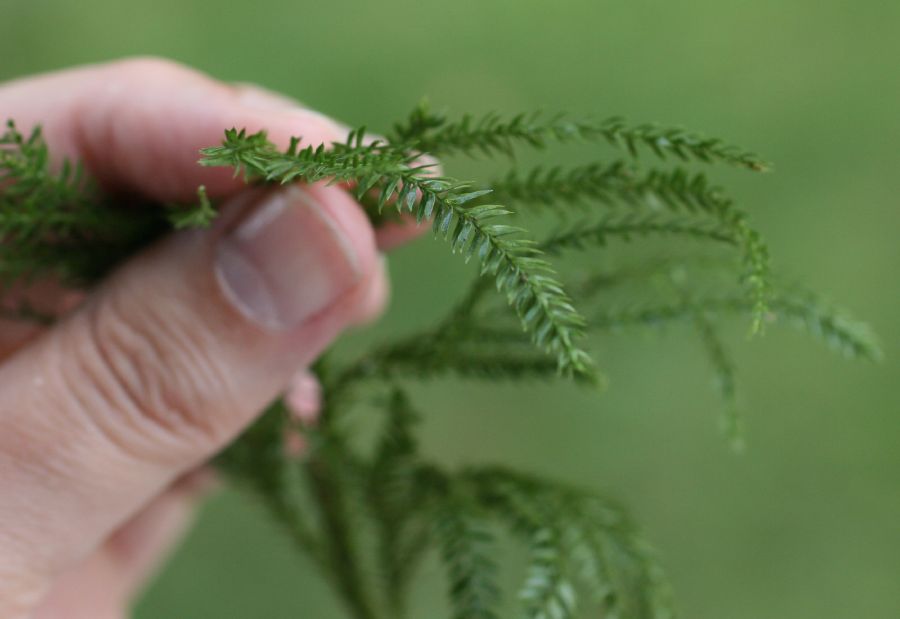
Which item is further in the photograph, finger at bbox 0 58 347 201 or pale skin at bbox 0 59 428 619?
finger at bbox 0 58 347 201

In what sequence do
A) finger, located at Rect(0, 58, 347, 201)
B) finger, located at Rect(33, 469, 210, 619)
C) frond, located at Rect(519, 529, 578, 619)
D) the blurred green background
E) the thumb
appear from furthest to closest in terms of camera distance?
the blurred green background < finger, located at Rect(33, 469, 210, 619) < finger, located at Rect(0, 58, 347, 201) < the thumb < frond, located at Rect(519, 529, 578, 619)

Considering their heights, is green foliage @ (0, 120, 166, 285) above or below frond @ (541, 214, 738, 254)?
below

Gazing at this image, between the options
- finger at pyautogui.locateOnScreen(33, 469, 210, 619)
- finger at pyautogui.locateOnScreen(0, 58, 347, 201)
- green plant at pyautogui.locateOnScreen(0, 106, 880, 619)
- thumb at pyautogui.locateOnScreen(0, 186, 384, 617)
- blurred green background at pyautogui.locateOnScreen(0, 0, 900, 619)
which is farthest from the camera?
blurred green background at pyautogui.locateOnScreen(0, 0, 900, 619)

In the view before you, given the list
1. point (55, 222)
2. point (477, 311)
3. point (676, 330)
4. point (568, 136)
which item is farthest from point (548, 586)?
point (676, 330)

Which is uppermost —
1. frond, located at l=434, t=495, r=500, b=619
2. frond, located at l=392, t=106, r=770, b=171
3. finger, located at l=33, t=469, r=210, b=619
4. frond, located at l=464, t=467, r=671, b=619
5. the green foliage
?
frond, located at l=392, t=106, r=770, b=171

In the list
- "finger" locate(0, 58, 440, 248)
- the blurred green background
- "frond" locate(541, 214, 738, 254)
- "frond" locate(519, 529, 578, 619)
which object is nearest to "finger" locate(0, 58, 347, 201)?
"finger" locate(0, 58, 440, 248)

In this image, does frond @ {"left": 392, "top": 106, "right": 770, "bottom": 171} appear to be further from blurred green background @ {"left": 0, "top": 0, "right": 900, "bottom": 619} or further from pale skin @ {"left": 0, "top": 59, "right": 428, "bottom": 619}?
blurred green background @ {"left": 0, "top": 0, "right": 900, "bottom": 619}

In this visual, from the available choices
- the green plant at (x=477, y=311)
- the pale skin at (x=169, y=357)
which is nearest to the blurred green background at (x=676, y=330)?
the green plant at (x=477, y=311)

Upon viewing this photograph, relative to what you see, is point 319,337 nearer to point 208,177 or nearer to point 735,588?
point 208,177
